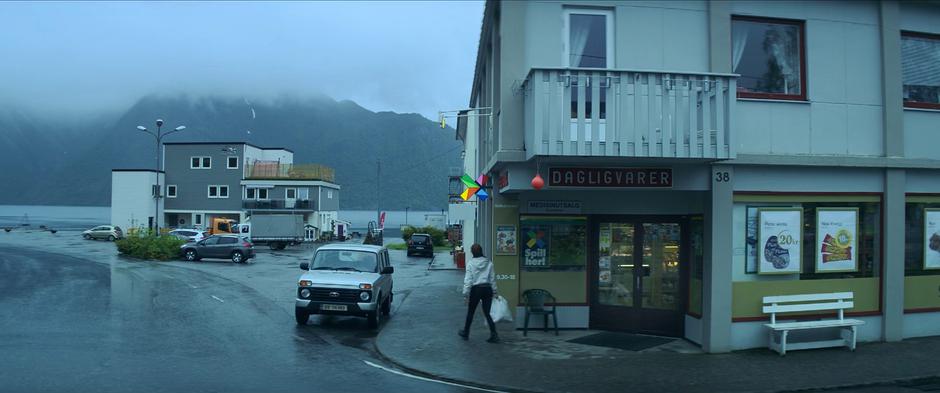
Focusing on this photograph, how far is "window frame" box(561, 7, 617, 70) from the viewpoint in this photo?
37.2 ft

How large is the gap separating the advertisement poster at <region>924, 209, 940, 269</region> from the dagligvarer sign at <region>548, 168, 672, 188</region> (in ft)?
17.0

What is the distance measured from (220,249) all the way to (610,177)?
2922 cm

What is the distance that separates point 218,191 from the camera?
232 ft

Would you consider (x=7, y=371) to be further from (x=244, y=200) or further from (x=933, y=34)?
(x=244, y=200)

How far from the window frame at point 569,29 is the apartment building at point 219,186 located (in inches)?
2374

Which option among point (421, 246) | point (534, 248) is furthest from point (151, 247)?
point (534, 248)

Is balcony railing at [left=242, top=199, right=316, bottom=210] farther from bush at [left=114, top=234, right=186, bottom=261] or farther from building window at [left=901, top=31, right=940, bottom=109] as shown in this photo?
building window at [left=901, top=31, right=940, bottom=109]

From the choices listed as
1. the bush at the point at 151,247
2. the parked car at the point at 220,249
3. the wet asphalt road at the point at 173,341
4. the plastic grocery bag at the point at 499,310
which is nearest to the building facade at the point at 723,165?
the plastic grocery bag at the point at 499,310

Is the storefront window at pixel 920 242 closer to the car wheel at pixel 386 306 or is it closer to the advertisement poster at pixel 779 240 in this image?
the advertisement poster at pixel 779 240

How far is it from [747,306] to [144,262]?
99.3 feet

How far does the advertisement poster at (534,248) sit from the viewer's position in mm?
12375

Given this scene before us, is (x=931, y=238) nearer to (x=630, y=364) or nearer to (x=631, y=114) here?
(x=631, y=114)

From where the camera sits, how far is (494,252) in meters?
12.2

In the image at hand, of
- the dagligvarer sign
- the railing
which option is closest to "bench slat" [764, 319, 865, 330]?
the dagligvarer sign
